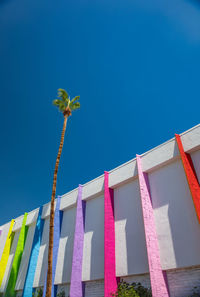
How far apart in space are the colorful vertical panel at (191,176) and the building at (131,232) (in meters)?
0.06

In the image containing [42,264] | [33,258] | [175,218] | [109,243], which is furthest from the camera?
[33,258]

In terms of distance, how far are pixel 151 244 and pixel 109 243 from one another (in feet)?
13.2

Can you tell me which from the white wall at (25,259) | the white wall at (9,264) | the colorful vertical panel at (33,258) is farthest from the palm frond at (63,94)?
the white wall at (9,264)

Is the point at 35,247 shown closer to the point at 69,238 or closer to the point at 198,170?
the point at 69,238

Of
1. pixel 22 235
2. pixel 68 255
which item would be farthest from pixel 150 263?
pixel 22 235

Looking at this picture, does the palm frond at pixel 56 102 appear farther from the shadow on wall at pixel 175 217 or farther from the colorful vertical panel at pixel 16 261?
the colorful vertical panel at pixel 16 261

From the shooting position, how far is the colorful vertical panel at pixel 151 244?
43.4 feet

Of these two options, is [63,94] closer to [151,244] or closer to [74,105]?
[74,105]

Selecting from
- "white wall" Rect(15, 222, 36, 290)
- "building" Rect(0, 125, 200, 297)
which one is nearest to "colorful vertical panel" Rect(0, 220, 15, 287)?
"building" Rect(0, 125, 200, 297)

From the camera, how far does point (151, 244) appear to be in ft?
47.8

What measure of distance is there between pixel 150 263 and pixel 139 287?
228 cm

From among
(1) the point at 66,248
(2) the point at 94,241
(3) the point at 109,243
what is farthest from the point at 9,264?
(3) the point at 109,243

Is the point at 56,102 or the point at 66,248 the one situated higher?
the point at 56,102

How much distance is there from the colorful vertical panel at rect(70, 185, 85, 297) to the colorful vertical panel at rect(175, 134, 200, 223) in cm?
1138
